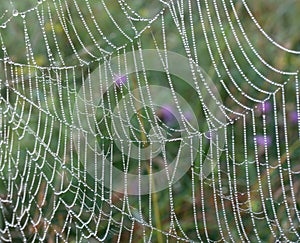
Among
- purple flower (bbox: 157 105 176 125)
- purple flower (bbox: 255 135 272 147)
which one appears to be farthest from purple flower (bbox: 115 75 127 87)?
purple flower (bbox: 255 135 272 147)

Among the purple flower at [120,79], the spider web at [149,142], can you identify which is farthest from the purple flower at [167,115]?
the purple flower at [120,79]

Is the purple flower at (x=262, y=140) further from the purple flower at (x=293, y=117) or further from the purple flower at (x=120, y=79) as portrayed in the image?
the purple flower at (x=120, y=79)

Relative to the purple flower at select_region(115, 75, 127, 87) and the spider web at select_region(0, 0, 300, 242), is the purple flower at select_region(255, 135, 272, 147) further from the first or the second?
the purple flower at select_region(115, 75, 127, 87)

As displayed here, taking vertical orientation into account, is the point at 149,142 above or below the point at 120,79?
below

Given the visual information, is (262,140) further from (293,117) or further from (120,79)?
(120,79)

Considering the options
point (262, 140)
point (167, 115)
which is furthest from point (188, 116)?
point (262, 140)

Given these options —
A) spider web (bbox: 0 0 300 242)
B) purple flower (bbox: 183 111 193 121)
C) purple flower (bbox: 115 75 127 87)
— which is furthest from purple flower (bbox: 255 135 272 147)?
purple flower (bbox: 115 75 127 87)

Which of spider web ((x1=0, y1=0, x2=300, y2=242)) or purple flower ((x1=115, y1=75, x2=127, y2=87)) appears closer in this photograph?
spider web ((x1=0, y1=0, x2=300, y2=242))

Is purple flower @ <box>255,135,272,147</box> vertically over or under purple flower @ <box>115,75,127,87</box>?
under

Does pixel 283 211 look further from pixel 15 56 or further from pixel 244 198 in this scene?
pixel 15 56
